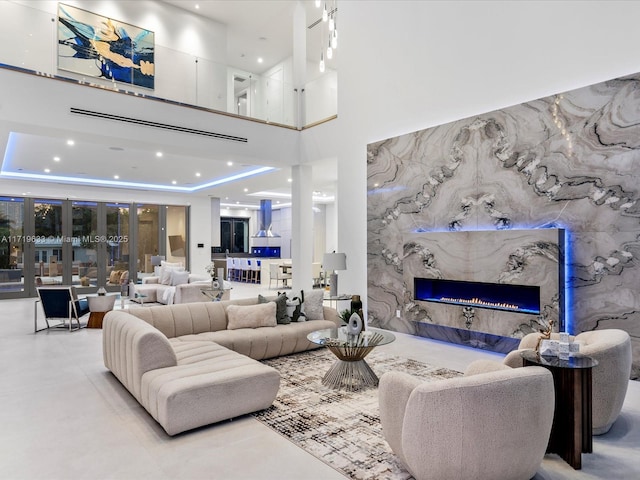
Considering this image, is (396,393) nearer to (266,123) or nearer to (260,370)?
(260,370)

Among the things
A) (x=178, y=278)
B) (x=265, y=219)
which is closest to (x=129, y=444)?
(x=178, y=278)

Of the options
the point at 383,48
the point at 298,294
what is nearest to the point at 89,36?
the point at 383,48

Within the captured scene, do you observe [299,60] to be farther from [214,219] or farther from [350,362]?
[214,219]

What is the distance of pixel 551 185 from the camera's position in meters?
5.00

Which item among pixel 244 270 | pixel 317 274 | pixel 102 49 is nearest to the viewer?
pixel 102 49

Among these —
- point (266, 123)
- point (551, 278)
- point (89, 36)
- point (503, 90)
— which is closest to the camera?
point (551, 278)

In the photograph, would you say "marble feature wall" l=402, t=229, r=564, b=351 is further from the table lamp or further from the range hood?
the range hood

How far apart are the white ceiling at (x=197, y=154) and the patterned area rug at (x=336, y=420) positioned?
505 cm

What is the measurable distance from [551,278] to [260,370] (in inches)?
140

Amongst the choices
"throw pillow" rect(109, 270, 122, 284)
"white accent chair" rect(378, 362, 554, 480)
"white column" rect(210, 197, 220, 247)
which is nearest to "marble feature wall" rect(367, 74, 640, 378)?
"white accent chair" rect(378, 362, 554, 480)

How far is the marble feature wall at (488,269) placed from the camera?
4863mm

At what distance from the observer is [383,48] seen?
7.01m

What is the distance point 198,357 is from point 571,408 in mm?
3041

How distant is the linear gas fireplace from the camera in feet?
17.2
